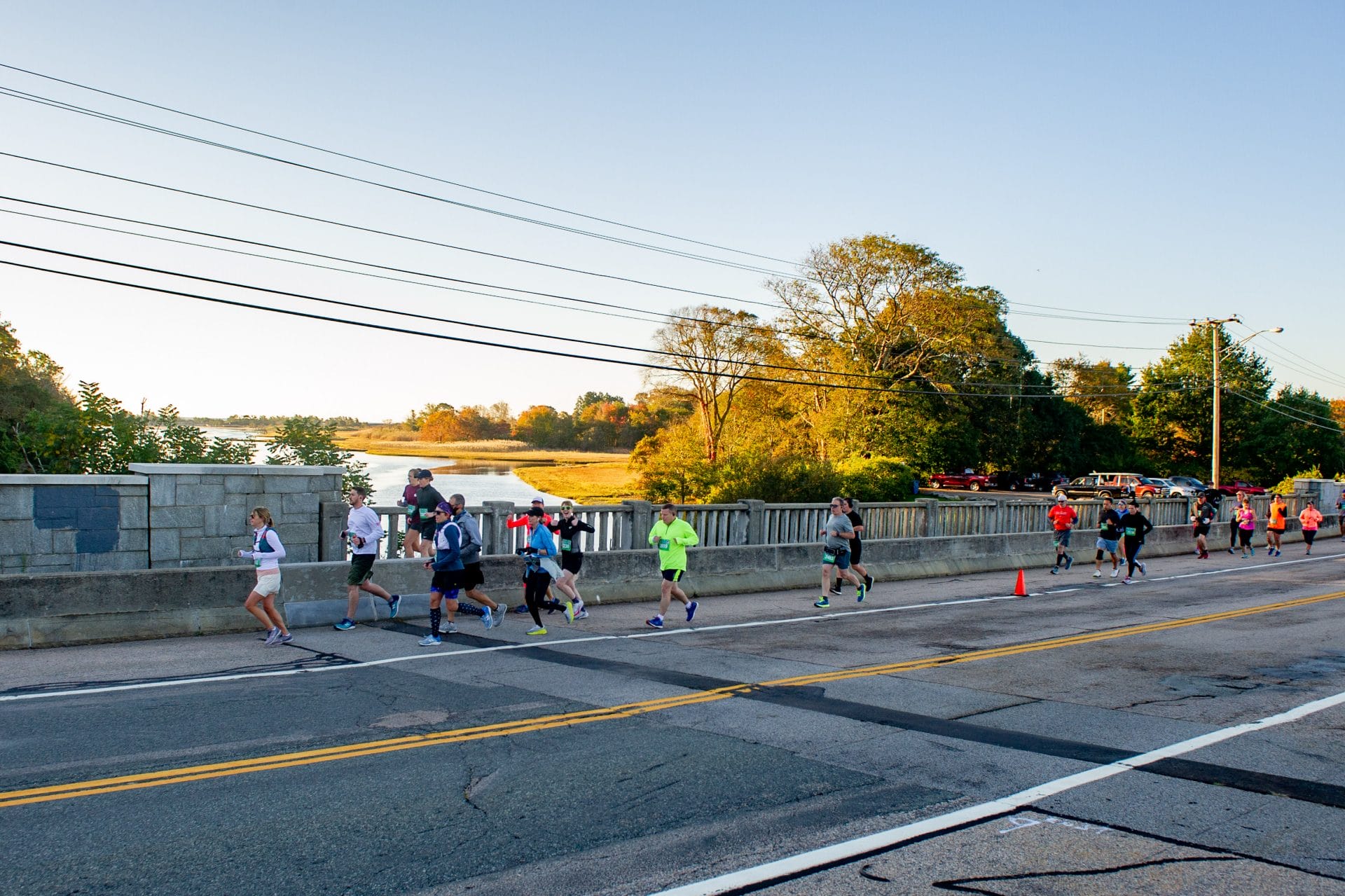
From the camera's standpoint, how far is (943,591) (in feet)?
60.9

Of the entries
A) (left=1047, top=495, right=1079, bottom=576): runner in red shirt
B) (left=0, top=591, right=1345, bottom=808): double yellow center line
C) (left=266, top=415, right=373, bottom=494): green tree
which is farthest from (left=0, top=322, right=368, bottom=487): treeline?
(left=1047, top=495, right=1079, bottom=576): runner in red shirt

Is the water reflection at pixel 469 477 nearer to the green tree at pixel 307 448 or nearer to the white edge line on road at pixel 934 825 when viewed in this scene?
the green tree at pixel 307 448

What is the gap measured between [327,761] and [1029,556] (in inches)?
793

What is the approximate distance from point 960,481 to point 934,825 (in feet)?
195

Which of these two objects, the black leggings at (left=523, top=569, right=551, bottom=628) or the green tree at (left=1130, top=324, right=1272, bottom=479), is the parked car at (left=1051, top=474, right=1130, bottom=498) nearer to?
the green tree at (left=1130, top=324, right=1272, bottom=479)

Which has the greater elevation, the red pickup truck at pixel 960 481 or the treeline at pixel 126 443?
the treeline at pixel 126 443

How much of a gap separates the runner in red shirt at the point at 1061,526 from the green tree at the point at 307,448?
1475 centimetres

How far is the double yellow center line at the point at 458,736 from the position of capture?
240 inches

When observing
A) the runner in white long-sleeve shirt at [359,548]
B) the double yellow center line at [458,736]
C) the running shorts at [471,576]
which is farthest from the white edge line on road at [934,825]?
the runner in white long-sleeve shirt at [359,548]

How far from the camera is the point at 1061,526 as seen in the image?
885 inches

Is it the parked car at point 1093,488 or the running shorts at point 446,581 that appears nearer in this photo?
the running shorts at point 446,581

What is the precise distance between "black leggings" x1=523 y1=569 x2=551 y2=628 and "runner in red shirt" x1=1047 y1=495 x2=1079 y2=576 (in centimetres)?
1372

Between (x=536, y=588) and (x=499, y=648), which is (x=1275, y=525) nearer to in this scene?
(x=536, y=588)

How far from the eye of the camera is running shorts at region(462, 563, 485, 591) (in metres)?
13.0
